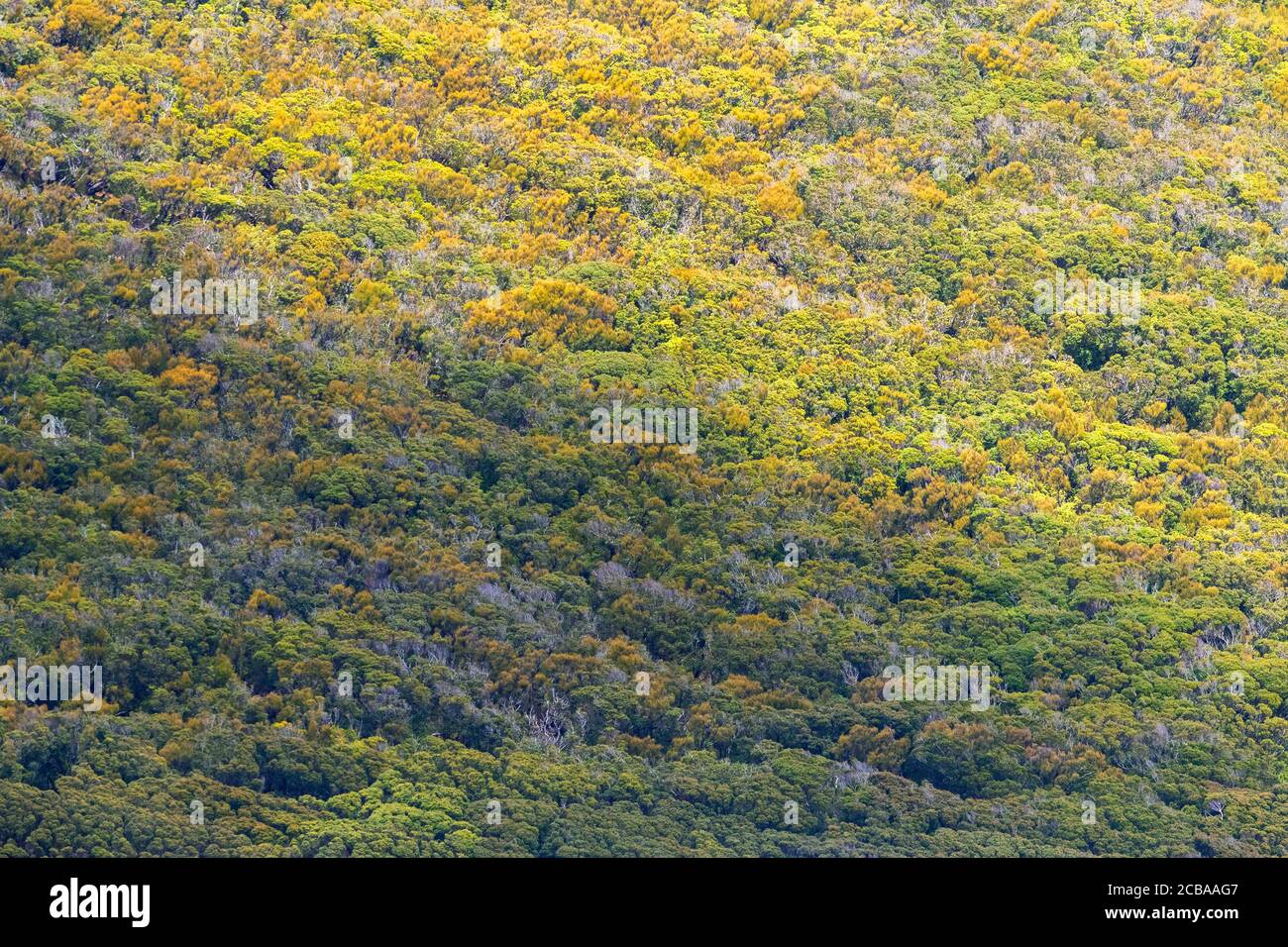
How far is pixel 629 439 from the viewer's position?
5922cm

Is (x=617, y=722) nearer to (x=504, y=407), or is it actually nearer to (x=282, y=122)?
(x=504, y=407)

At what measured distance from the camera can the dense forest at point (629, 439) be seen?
50312mm

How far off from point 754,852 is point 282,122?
2804 centimetres

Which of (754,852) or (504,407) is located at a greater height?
(504,407)

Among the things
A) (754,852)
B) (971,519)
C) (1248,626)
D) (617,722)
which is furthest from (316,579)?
(1248,626)

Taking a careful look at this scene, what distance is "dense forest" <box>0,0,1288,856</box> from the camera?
50312 mm

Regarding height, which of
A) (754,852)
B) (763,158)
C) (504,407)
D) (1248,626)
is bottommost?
(754,852)

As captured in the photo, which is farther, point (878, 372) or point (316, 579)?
point (878, 372)

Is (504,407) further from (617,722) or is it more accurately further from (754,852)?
(754,852)

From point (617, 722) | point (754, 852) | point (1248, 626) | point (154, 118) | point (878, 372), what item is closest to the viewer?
point (754, 852)

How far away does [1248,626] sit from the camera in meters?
56.7
